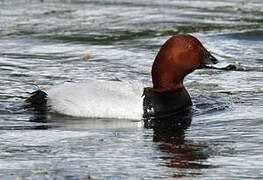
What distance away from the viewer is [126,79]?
1027cm

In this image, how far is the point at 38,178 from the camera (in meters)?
5.34

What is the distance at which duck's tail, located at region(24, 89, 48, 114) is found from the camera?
8336 mm

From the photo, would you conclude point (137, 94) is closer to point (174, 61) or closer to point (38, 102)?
point (174, 61)

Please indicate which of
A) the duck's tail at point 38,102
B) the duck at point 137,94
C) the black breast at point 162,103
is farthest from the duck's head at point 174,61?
the duck's tail at point 38,102

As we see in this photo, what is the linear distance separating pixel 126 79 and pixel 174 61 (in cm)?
204

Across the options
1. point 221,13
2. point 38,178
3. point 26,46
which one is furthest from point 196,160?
point 221,13

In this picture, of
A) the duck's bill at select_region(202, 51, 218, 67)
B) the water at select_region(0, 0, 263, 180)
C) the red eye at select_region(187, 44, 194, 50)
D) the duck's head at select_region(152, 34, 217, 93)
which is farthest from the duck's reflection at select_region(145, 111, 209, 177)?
the red eye at select_region(187, 44, 194, 50)

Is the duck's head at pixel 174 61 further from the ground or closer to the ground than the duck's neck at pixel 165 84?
further from the ground

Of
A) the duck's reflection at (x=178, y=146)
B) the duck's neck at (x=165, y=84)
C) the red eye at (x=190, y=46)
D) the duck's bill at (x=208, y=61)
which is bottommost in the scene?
the duck's reflection at (x=178, y=146)

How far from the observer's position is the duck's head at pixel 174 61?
327 inches

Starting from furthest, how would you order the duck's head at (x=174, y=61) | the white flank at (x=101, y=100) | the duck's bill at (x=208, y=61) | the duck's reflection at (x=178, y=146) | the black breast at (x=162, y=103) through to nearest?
the duck's bill at (x=208, y=61) < the duck's head at (x=174, y=61) < the black breast at (x=162, y=103) < the white flank at (x=101, y=100) < the duck's reflection at (x=178, y=146)

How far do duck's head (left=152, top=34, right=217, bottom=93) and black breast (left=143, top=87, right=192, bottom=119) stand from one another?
0.13m

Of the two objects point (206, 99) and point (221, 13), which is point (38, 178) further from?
point (221, 13)

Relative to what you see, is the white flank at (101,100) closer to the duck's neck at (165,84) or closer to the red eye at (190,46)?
the duck's neck at (165,84)
